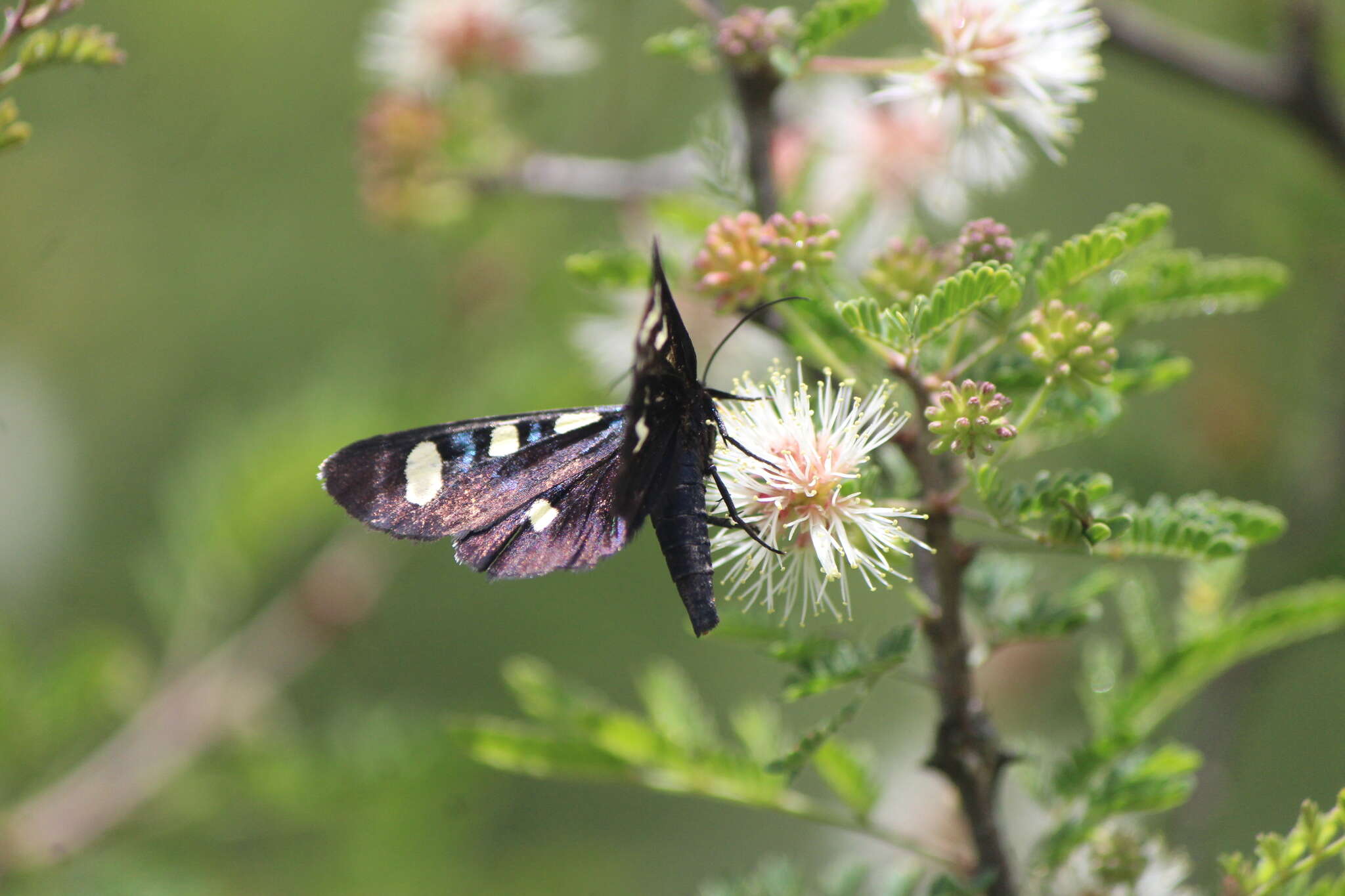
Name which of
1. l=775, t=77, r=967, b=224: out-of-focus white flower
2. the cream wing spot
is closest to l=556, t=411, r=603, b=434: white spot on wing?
the cream wing spot

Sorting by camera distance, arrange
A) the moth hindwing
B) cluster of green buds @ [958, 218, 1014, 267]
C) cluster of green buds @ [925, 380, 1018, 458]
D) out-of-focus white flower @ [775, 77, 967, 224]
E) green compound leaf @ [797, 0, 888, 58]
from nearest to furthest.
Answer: cluster of green buds @ [925, 380, 1018, 458]
cluster of green buds @ [958, 218, 1014, 267]
green compound leaf @ [797, 0, 888, 58]
the moth hindwing
out-of-focus white flower @ [775, 77, 967, 224]

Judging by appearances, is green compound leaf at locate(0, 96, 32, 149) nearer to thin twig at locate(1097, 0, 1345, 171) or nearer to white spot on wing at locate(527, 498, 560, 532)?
white spot on wing at locate(527, 498, 560, 532)

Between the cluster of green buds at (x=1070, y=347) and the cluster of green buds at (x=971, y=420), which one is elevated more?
the cluster of green buds at (x=1070, y=347)

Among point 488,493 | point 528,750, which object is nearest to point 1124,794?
point 528,750

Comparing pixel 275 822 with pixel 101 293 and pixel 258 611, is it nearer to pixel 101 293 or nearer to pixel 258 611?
pixel 258 611

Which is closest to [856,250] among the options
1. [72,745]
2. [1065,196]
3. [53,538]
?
[72,745]

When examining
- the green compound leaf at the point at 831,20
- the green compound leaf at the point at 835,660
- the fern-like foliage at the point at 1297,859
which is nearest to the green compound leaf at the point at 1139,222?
the green compound leaf at the point at 831,20

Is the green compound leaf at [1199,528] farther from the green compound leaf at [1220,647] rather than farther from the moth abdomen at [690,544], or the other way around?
the moth abdomen at [690,544]
